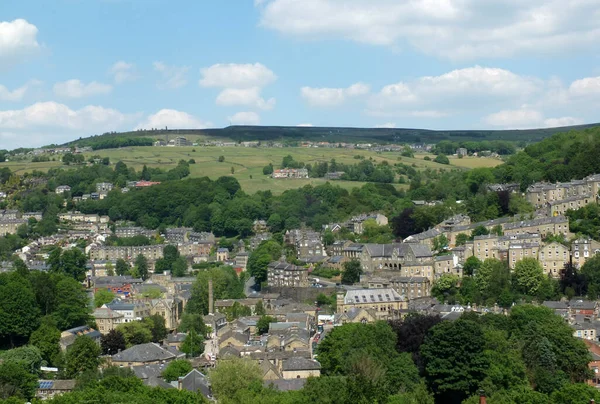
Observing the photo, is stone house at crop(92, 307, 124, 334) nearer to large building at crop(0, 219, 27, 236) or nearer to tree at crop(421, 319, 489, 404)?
tree at crop(421, 319, 489, 404)

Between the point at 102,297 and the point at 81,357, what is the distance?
2830 centimetres

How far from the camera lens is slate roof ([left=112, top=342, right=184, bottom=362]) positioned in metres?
68.7

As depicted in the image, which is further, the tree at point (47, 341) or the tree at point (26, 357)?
the tree at point (47, 341)

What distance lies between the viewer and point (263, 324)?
78.9 m

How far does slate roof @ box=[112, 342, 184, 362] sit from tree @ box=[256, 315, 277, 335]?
9.60m

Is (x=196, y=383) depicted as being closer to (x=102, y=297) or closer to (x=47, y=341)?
(x=47, y=341)

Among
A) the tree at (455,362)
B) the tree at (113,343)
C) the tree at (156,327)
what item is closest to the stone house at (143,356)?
the tree at (113,343)

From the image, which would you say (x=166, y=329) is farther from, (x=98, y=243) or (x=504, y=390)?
(x=98, y=243)

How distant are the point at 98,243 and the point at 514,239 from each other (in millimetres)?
59615

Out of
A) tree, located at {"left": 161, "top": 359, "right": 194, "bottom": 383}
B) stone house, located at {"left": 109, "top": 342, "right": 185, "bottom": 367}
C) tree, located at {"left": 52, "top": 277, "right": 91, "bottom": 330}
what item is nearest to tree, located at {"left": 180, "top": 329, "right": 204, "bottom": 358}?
stone house, located at {"left": 109, "top": 342, "right": 185, "bottom": 367}

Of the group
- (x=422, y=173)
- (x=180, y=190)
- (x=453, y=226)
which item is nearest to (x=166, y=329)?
(x=453, y=226)

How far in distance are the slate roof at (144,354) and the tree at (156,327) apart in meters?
8.59

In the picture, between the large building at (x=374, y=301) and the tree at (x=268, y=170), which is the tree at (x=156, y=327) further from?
the tree at (x=268, y=170)

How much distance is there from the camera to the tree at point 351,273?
9162 centimetres
